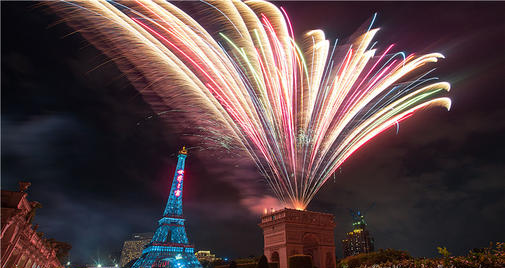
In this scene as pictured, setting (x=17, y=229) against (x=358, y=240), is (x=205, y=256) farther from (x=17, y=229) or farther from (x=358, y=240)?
(x=17, y=229)

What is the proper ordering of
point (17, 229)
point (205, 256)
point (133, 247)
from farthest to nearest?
point (133, 247), point (205, 256), point (17, 229)

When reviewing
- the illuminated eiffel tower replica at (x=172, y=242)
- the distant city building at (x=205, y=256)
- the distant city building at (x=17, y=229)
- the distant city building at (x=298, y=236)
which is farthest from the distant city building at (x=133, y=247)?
the distant city building at (x=17, y=229)

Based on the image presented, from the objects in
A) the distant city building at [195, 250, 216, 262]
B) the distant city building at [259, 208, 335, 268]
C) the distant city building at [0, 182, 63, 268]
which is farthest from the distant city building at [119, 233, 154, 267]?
the distant city building at [0, 182, 63, 268]

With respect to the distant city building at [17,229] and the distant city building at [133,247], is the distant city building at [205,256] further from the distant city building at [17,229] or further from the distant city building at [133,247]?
the distant city building at [17,229]

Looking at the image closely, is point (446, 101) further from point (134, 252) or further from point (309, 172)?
point (134, 252)

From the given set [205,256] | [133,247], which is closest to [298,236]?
[205,256]

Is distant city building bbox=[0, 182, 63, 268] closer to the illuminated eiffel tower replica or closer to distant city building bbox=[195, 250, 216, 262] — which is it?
the illuminated eiffel tower replica
